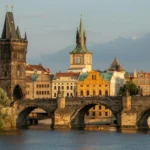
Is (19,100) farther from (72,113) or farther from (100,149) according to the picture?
(100,149)

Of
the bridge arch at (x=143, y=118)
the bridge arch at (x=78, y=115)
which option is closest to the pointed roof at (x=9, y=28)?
the bridge arch at (x=78, y=115)

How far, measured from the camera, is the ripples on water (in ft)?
407

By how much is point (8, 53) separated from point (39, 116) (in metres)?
19.7

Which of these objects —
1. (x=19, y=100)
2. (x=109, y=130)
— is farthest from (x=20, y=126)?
(x=109, y=130)

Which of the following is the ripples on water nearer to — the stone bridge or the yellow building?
the stone bridge

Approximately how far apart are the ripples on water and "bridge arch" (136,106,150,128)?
6752 millimetres

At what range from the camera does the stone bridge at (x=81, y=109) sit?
154m

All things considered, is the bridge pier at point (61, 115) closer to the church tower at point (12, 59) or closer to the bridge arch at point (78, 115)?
the bridge arch at point (78, 115)

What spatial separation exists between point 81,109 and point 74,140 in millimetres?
28314

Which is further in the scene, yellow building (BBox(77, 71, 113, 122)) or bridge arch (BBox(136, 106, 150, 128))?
yellow building (BBox(77, 71, 113, 122))

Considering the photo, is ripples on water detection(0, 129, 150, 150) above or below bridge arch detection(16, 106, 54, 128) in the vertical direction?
below

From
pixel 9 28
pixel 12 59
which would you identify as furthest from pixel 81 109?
pixel 9 28

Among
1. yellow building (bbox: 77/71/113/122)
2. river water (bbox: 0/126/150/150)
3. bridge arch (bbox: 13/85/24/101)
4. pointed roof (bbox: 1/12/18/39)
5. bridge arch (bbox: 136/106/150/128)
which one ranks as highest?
pointed roof (bbox: 1/12/18/39)

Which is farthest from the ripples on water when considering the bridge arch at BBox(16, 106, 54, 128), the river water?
the bridge arch at BBox(16, 106, 54, 128)
